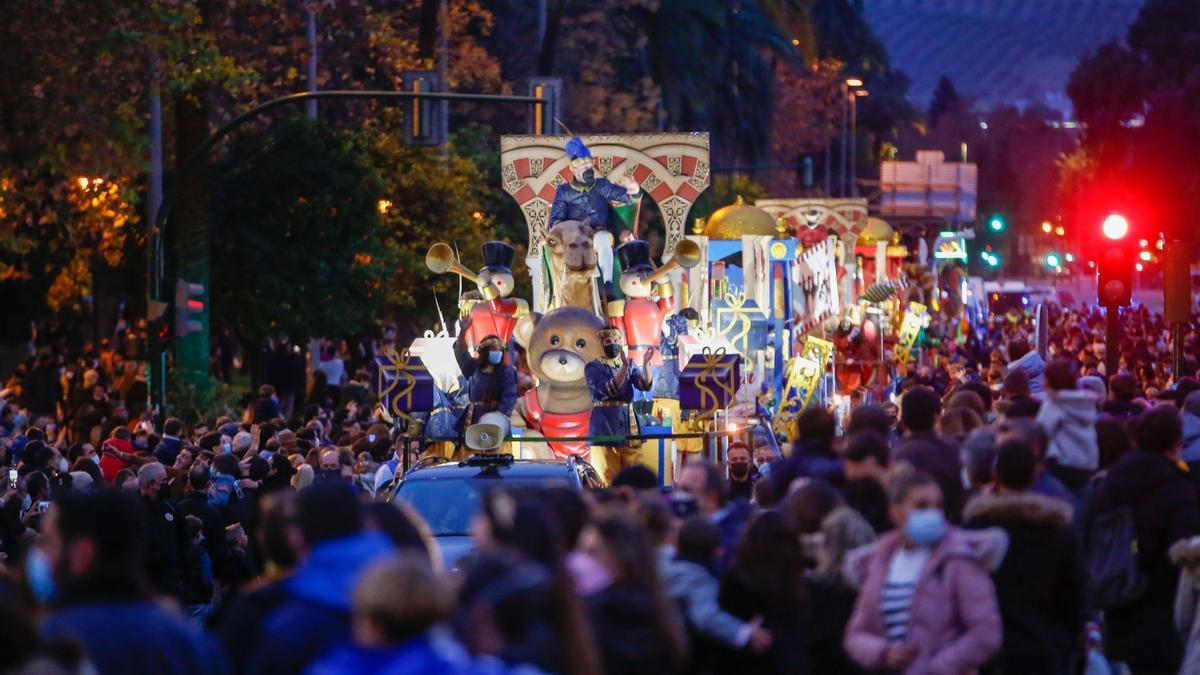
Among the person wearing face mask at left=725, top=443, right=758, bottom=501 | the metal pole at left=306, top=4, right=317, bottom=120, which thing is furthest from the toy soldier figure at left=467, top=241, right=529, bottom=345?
the metal pole at left=306, top=4, right=317, bottom=120

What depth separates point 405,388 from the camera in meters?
20.0

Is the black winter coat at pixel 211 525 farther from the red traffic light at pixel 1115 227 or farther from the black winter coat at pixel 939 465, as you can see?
the red traffic light at pixel 1115 227

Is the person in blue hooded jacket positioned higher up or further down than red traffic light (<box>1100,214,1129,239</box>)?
further down

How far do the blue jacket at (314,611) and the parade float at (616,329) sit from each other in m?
11.7

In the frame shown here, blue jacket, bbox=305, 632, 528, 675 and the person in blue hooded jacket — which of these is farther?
the person in blue hooded jacket

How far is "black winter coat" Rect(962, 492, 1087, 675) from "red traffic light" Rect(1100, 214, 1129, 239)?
10304 millimetres

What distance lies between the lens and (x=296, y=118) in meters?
35.6

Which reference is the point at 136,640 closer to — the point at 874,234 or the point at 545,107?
the point at 545,107

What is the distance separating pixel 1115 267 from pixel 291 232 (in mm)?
18476

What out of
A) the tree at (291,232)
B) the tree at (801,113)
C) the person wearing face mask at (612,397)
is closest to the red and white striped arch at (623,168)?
the person wearing face mask at (612,397)

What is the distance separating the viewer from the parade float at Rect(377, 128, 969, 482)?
795 inches

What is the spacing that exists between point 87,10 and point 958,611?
18.9 metres

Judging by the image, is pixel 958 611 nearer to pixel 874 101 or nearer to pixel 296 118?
pixel 296 118

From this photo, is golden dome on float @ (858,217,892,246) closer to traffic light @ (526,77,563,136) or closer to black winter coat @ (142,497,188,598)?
traffic light @ (526,77,563,136)
